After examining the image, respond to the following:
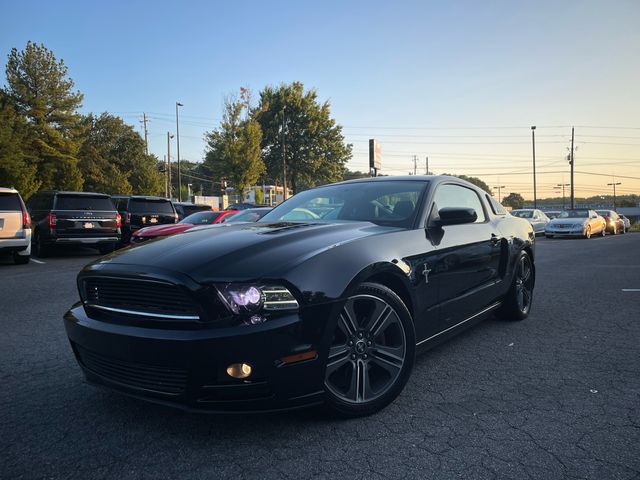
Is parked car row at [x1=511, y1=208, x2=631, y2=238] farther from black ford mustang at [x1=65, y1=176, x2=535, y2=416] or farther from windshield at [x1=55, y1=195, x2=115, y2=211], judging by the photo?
black ford mustang at [x1=65, y1=176, x2=535, y2=416]

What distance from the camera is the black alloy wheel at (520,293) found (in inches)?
190

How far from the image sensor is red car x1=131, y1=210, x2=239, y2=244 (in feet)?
36.9

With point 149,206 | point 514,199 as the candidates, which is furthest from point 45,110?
point 514,199

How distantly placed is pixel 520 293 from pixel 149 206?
42.2ft

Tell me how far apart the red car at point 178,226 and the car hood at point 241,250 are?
→ 832 centimetres

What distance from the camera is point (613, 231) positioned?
1028 inches

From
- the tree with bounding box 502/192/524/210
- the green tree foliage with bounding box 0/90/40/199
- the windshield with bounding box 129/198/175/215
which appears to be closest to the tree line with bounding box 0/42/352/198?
the green tree foliage with bounding box 0/90/40/199

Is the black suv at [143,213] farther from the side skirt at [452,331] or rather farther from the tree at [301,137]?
the tree at [301,137]

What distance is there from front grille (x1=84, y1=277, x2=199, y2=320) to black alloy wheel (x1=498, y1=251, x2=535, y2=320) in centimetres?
356

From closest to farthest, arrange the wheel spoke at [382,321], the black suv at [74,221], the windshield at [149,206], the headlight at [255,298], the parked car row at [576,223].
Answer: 1. the headlight at [255,298]
2. the wheel spoke at [382,321]
3. the black suv at [74,221]
4. the windshield at [149,206]
5. the parked car row at [576,223]

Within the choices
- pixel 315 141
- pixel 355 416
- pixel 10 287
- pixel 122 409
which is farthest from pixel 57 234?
pixel 315 141

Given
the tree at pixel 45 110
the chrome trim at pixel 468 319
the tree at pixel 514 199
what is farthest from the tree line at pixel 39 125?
the tree at pixel 514 199

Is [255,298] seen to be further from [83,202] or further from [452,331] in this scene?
[83,202]

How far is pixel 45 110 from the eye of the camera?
42969mm
